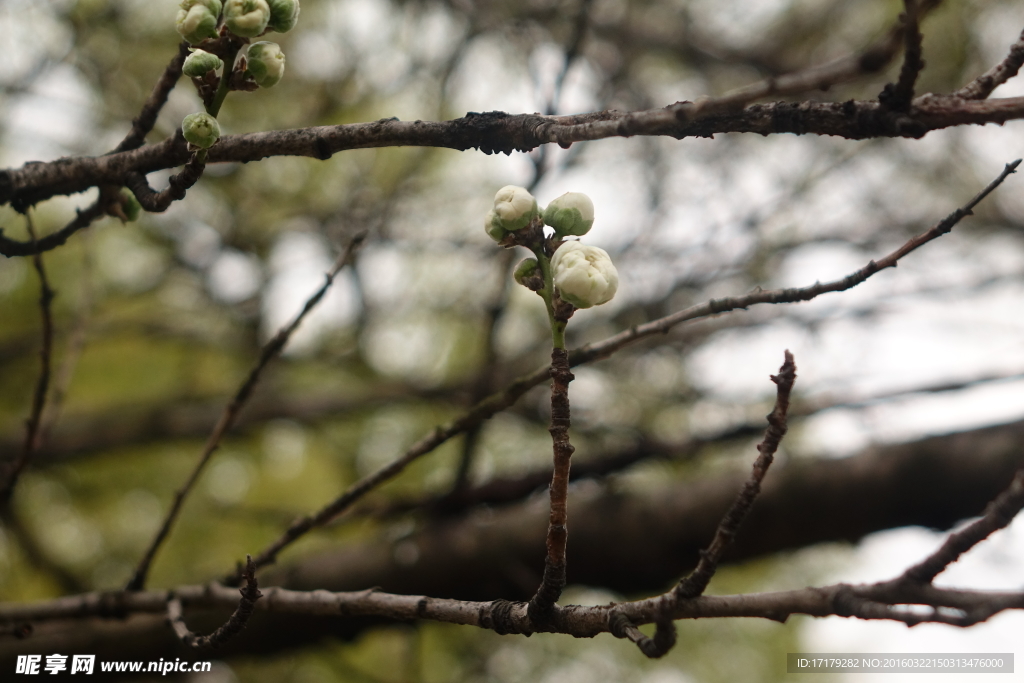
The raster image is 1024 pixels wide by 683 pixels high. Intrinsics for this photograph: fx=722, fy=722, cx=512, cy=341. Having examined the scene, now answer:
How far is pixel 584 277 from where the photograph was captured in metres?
1.03

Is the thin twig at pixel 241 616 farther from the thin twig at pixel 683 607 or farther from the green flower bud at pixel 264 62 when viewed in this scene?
the green flower bud at pixel 264 62

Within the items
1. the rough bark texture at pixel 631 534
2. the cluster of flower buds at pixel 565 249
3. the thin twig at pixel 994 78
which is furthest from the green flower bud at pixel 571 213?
the rough bark texture at pixel 631 534

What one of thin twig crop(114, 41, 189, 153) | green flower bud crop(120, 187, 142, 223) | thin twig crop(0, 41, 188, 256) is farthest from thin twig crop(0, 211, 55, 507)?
thin twig crop(114, 41, 189, 153)

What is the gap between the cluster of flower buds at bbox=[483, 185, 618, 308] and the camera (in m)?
1.04

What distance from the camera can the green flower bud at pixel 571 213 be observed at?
116cm

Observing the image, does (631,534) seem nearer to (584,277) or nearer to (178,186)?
(584,277)

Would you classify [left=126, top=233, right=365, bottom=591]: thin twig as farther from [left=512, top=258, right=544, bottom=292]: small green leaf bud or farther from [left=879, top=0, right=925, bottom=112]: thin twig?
[left=879, top=0, right=925, bottom=112]: thin twig

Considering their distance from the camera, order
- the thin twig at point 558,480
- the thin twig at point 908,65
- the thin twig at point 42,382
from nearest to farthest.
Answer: the thin twig at point 908,65, the thin twig at point 558,480, the thin twig at point 42,382

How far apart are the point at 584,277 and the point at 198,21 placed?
80 centimetres

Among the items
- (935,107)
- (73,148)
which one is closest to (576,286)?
(935,107)

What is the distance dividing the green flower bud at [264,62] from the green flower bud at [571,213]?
22.3 inches

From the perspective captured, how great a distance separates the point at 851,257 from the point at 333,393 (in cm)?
304

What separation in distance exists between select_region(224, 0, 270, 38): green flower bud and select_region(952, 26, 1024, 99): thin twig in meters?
1.06

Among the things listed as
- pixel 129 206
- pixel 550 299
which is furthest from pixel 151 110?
pixel 550 299
